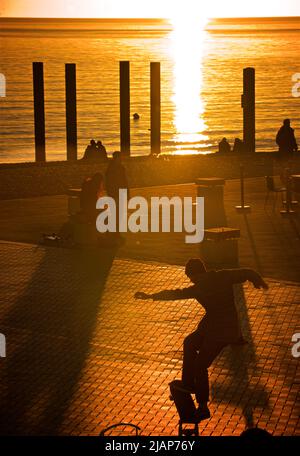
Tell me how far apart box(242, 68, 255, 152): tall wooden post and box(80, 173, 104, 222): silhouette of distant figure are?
2032cm

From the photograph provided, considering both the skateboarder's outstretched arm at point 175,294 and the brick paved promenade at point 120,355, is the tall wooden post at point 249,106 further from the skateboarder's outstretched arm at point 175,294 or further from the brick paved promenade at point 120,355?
the skateboarder's outstretched arm at point 175,294

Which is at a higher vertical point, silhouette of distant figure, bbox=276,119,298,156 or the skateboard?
silhouette of distant figure, bbox=276,119,298,156

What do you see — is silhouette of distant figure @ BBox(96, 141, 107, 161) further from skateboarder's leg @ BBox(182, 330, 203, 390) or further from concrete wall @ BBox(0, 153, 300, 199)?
skateboarder's leg @ BBox(182, 330, 203, 390)

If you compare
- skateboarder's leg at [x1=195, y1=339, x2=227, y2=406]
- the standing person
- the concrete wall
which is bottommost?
skateboarder's leg at [x1=195, y1=339, x2=227, y2=406]

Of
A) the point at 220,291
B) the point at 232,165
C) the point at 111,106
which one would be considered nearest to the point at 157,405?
the point at 220,291

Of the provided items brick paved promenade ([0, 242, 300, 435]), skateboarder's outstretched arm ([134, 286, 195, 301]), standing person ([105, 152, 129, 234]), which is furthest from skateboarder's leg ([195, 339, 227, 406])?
standing person ([105, 152, 129, 234])

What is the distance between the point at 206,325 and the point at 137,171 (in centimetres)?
2075

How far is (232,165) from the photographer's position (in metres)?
31.9

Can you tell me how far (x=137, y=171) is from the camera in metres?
29.8

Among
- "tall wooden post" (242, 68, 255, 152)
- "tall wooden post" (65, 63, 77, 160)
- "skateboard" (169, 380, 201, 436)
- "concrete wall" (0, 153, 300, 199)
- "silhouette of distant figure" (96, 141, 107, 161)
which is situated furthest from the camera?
Result: "tall wooden post" (65, 63, 77, 160)

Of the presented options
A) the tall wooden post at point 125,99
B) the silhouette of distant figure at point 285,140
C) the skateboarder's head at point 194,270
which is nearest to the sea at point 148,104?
the tall wooden post at point 125,99

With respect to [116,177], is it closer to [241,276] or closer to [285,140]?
[241,276]

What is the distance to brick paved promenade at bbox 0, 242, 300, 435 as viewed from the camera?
31.6 feet
